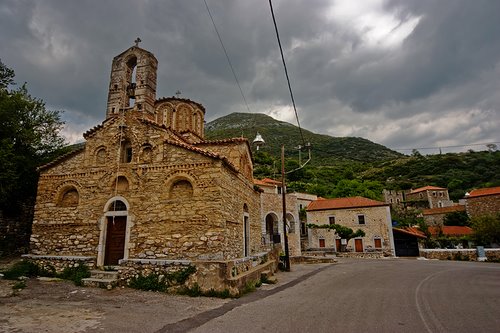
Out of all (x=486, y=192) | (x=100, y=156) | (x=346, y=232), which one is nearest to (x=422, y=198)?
(x=486, y=192)

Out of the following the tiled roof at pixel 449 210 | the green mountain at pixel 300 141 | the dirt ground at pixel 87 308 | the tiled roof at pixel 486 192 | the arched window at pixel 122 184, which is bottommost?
the dirt ground at pixel 87 308

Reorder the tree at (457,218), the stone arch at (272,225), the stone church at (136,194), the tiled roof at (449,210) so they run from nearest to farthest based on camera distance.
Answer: the stone church at (136,194), the stone arch at (272,225), the tree at (457,218), the tiled roof at (449,210)

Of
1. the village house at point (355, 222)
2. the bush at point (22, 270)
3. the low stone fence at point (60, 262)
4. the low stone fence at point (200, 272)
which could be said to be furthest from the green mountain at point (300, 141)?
the low stone fence at point (200, 272)

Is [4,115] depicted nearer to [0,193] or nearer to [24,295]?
[0,193]

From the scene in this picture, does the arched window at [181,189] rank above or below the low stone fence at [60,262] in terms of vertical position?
above

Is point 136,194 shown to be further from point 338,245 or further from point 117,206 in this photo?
point 338,245

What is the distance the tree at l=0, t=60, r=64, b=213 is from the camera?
13039 mm

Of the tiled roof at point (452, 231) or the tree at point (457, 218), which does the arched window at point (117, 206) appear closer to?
the tiled roof at point (452, 231)

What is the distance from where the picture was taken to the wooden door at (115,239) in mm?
10734

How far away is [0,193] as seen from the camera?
1260 cm

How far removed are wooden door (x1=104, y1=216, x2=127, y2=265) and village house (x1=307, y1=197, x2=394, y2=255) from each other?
27982mm

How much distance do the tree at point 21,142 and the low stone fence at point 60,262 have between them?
4.22 metres

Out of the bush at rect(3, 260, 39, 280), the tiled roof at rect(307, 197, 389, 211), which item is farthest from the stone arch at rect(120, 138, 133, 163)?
the tiled roof at rect(307, 197, 389, 211)

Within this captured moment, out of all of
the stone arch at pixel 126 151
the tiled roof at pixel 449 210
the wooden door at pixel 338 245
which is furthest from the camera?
the tiled roof at pixel 449 210
